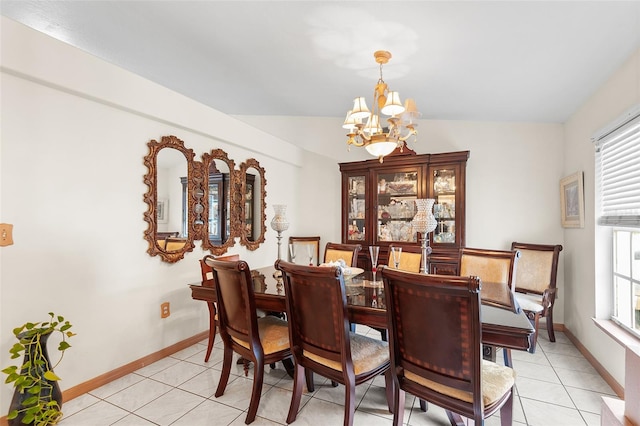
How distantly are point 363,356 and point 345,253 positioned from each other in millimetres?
1356

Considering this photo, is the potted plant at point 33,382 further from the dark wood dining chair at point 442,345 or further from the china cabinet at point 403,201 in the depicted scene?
the china cabinet at point 403,201

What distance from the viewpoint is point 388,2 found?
1.78 m

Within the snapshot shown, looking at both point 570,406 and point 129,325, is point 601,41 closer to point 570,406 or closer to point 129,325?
point 570,406

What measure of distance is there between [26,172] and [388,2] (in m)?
2.35

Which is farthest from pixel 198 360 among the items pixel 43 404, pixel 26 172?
pixel 26 172

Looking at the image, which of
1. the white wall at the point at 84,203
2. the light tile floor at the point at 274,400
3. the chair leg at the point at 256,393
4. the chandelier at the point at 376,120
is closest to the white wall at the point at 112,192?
the white wall at the point at 84,203

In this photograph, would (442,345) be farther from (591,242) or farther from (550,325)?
(550,325)

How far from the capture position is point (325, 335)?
1582 mm

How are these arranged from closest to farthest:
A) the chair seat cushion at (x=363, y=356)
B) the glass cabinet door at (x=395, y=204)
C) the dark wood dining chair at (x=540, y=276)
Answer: the chair seat cushion at (x=363, y=356), the dark wood dining chair at (x=540, y=276), the glass cabinet door at (x=395, y=204)

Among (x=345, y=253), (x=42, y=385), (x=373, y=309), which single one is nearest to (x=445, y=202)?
(x=345, y=253)

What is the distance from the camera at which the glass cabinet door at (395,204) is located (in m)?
3.70

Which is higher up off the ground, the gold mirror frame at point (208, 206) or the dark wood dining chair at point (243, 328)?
the gold mirror frame at point (208, 206)

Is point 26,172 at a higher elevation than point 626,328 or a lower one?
higher

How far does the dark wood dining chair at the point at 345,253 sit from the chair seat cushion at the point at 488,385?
5.04ft
